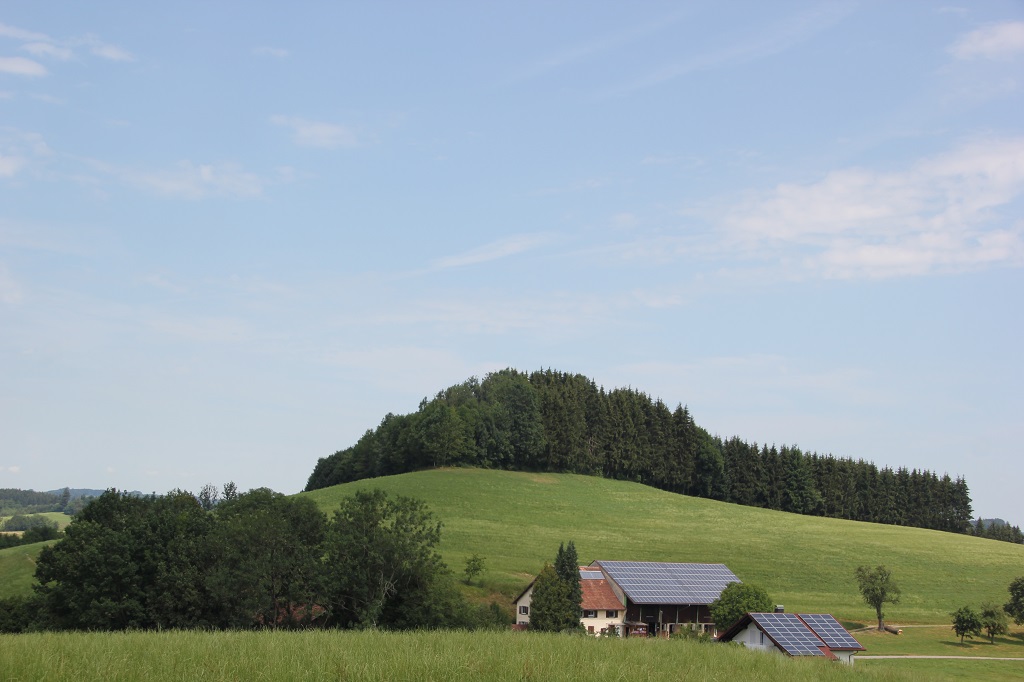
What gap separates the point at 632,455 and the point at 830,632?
341ft

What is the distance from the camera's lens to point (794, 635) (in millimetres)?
46375

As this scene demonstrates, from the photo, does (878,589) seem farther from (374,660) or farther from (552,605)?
(374,660)

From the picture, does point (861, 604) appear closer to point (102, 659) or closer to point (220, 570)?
point (220, 570)

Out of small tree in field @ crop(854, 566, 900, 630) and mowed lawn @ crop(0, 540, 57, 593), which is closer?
mowed lawn @ crop(0, 540, 57, 593)

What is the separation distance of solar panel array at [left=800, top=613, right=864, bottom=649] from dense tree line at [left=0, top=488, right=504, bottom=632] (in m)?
19.3

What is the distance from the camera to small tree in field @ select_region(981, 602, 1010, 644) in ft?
216

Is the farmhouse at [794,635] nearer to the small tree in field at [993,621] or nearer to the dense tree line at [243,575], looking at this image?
the dense tree line at [243,575]

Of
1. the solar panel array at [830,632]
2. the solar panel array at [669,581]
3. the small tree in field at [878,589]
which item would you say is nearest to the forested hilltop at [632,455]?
the solar panel array at [669,581]

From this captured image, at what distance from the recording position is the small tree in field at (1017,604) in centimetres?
6950

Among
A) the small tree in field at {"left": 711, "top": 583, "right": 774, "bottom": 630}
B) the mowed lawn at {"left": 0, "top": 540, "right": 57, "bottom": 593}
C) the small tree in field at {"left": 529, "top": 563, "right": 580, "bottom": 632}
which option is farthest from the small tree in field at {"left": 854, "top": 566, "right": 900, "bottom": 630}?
the mowed lawn at {"left": 0, "top": 540, "right": 57, "bottom": 593}

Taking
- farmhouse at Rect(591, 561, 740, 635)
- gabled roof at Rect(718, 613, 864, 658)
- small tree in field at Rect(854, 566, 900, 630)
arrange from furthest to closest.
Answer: small tree in field at Rect(854, 566, 900, 630)
farmhouse at Rect(591, 561, 740, 635)
gabled roof at Rect(718, 613, 864, 658)

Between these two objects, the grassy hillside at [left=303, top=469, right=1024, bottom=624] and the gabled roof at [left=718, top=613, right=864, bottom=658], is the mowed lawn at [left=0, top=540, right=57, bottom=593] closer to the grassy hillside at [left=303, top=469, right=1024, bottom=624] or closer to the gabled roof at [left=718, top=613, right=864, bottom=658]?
the grassy hillside at [left=303, top=469, right=1024, bottom=624]

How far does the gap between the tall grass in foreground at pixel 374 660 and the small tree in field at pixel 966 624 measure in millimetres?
57943

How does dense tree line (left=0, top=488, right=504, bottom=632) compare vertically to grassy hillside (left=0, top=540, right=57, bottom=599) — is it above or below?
above
